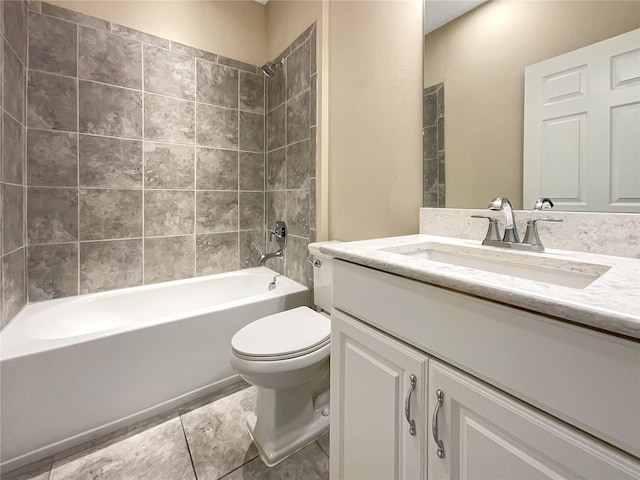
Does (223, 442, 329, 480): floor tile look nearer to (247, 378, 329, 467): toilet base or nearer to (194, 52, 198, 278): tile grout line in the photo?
(247, 378, 329, 467): toilet base

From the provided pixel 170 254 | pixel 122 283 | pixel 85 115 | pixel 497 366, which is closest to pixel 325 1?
pixel 85 115

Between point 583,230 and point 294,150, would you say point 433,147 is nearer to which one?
point 583,230

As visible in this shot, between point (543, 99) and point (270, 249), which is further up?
point (543, 99)

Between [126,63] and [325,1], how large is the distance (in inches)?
51.5

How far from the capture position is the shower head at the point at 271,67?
2.14m

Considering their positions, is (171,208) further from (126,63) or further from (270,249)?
(126,63)

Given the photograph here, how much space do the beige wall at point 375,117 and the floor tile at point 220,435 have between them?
3.57 ft

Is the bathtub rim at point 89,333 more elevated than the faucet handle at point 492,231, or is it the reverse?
the faucet handle at point 492,231

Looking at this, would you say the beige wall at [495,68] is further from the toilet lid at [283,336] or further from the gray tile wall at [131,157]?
the gray tile wall at [131,157]

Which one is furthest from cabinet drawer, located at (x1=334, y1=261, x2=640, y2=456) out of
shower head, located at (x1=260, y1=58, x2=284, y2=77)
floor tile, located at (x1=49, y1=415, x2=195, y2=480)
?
shower head, located at (x1=260, y1=58, x2=284, y2=77)

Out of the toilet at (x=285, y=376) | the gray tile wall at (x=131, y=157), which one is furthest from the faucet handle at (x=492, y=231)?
the gray tile wall at (x=131, y=157)

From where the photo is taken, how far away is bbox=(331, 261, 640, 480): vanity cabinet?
394 millimetres

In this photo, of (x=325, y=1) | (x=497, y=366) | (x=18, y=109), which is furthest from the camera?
(x=325, y=1)

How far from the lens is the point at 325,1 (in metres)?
1.68
